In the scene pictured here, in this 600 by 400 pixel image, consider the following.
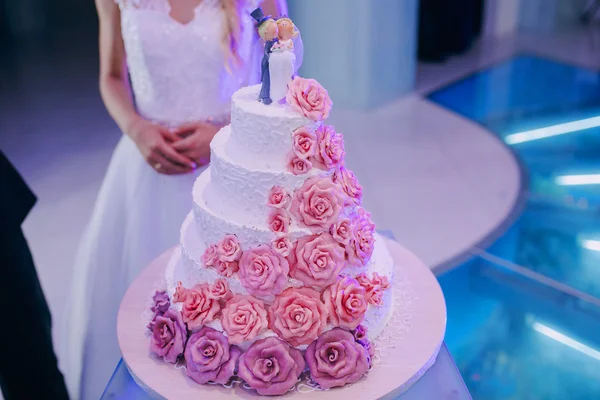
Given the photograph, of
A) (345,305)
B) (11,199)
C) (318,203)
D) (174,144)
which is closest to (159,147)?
(174,144)

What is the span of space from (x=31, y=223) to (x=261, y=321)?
257 cm

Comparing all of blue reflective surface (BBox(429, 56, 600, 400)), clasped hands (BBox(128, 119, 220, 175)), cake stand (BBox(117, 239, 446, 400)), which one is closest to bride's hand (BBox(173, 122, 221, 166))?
clasped hands (BBox(128, 119, 220, 175))

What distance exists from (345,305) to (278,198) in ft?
0.98

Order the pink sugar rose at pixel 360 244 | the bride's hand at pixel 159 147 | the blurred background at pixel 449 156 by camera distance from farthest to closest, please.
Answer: the blurred background at pixel 449 156 → the bride's hand at pixel 159 147 → the pink sugar rose at pixel 360 244

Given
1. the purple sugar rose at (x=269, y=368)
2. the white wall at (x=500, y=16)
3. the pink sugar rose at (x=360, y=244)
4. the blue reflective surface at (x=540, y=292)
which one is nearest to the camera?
→ the purple sugar rose at (x=269, y=368)

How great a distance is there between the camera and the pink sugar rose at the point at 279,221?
1.74 metres

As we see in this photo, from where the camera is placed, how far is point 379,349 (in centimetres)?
187

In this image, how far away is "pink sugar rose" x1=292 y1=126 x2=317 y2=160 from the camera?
1729 millimetres

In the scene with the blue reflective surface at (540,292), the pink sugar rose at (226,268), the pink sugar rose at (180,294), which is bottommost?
the blue reflective surface at (540,292)

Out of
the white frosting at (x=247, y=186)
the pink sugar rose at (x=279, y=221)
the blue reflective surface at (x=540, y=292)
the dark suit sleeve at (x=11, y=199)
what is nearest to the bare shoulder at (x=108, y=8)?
the dark suit sleeve at (x=11, y=199)

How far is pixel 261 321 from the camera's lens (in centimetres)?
172

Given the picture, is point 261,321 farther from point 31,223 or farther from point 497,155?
point 497,155

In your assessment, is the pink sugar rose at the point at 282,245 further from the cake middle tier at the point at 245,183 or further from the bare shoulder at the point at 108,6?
the bare shoulder at the point at 108,6

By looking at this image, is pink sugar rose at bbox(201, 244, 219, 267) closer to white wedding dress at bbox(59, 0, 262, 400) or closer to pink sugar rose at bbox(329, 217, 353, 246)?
pink sugar rose at bbox(329, 217, 353, 246)
